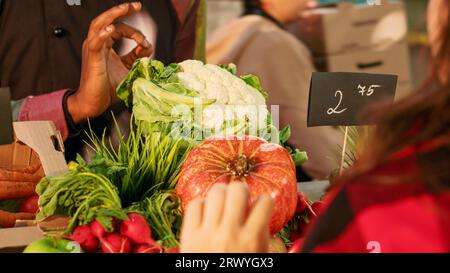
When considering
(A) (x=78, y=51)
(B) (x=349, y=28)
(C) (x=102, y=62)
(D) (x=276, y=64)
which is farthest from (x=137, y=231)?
(B) (x=349, y=28)

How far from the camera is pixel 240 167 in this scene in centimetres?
144

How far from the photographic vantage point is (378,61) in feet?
12.6

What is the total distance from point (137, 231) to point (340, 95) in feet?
2.01

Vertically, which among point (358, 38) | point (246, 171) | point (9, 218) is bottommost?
point (358, 38)

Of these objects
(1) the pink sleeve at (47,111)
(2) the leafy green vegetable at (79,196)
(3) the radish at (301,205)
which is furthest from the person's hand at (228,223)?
(1) the pink sleeve at (47,111)

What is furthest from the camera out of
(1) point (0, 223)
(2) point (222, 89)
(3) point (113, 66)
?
(3) point (113, 66)

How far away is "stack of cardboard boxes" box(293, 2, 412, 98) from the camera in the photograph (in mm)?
3750

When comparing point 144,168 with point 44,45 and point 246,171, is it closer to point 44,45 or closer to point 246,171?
point 246,171

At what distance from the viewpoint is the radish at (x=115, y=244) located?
1403 mm

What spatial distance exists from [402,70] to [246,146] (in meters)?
2.58

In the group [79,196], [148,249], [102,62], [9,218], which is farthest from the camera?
[102,62]

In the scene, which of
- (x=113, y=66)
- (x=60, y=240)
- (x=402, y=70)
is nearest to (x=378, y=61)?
(x=402, y=70)

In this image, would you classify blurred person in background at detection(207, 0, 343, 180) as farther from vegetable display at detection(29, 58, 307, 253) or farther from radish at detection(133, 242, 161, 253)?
radish at detection(133, 242, 161, 253)
